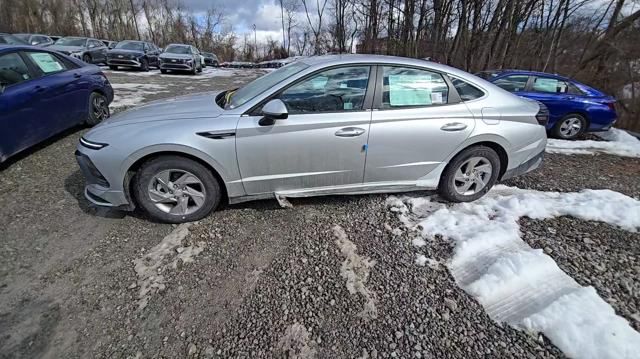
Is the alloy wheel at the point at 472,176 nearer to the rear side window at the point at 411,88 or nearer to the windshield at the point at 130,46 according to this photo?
the rear side window at the point at 411,88

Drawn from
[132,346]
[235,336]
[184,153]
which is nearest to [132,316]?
[132,346]

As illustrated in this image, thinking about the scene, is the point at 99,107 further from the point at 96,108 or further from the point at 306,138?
the point at 306,138

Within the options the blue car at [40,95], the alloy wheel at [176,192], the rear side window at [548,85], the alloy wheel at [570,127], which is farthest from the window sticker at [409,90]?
the alloy wheel at [570,127]

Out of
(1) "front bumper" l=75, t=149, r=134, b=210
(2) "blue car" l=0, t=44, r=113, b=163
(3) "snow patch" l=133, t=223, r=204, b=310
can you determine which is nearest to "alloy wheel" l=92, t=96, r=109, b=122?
(2) "blue car" l=0, t=44, r=113, b=163

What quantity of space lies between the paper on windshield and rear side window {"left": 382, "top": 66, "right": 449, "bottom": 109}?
511cm

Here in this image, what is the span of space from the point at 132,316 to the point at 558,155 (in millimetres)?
6611

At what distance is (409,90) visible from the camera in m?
3.00

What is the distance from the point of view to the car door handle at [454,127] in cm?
303

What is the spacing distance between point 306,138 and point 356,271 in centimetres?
125

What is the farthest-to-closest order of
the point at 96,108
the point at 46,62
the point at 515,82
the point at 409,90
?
the point at 515,82, the point at 96,108, the point at 46,62, the point at 409,90

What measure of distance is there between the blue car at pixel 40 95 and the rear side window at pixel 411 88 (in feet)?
14.7

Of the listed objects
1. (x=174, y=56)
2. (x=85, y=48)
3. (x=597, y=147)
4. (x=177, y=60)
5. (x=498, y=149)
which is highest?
(x=85, y=48)

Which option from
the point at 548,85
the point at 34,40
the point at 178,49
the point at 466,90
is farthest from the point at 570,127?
the point at 34,40

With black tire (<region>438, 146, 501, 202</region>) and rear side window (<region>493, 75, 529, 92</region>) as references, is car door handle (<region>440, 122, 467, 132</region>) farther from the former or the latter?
rear side window (<region>493, 75, 529, 92</region>)
